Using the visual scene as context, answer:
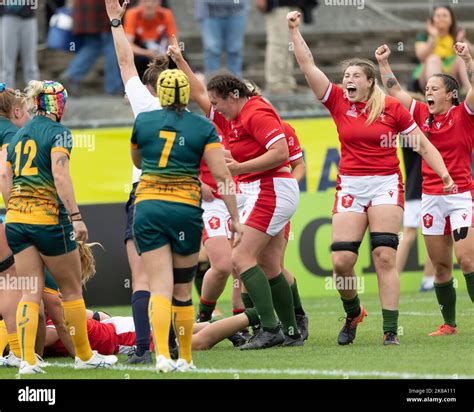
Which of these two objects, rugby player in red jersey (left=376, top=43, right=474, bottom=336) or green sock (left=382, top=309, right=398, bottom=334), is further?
rugby player in red jersey (left=376, top=43, right=474, bottom=336)

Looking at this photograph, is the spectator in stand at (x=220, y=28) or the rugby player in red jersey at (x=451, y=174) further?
the spectator in stand at (x=220, y=28)

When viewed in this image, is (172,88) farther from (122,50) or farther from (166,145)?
(122,50)

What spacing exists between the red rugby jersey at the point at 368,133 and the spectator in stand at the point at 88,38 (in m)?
7.93

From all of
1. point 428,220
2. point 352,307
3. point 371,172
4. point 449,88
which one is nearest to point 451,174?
point 428,220

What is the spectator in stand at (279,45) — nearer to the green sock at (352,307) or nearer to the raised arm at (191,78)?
the raised arm at (191,78)

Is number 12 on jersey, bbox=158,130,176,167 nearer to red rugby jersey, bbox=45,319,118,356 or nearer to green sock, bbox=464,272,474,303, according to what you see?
red rugby jersey, bbox=45,319,118,356

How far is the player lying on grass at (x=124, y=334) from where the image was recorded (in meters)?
10.3

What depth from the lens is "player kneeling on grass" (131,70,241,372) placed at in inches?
338

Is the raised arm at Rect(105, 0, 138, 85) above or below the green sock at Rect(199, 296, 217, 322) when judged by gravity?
above

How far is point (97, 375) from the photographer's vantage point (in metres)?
9.02

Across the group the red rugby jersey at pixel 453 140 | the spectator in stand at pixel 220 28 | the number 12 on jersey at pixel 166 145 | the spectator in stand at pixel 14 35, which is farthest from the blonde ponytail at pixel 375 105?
the spectator in stand at pixel 14 35

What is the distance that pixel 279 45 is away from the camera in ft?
60.1

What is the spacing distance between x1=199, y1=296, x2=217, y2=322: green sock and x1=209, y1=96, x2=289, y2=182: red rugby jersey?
1261mm

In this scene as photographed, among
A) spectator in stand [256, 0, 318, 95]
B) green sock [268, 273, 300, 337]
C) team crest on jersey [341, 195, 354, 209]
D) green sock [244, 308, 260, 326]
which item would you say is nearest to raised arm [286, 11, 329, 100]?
team crest on jersey [341, 195, 354, 209]
